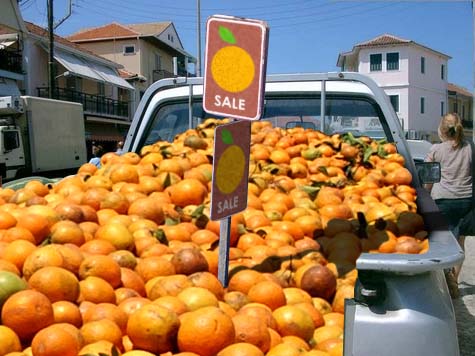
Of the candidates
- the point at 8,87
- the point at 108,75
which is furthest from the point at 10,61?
the point at 108,75

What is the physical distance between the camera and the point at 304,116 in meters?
5.25

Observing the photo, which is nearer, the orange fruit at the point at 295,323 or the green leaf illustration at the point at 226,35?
the orange fruit at the point at 295,323

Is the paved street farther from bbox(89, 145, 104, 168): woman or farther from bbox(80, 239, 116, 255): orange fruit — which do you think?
bbox(89, 145, 104, 168): woman

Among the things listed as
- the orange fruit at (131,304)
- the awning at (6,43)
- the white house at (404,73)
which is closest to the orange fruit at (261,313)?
the orange fruit at (131,304)

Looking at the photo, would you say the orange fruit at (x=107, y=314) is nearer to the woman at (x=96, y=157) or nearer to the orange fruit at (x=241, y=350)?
the orange fruit at (x=241, y=350)

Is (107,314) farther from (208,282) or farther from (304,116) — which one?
(304,116)

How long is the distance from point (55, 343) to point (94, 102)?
1579 inches

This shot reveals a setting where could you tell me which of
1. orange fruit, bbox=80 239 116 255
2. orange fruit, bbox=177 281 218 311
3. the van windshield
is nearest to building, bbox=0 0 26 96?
the van windshield

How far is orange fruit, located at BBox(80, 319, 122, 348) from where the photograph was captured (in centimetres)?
186

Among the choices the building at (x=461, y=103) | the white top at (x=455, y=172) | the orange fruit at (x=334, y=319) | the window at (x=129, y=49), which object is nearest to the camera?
the orange fruit at (x=334, y=319)

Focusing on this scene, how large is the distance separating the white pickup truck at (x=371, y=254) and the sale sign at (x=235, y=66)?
3.17 feet

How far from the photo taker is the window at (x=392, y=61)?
51781 mm

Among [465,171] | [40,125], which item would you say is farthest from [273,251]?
[40,125]

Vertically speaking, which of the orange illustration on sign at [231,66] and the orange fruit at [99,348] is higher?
the orange illustration on sign at [231,66]
